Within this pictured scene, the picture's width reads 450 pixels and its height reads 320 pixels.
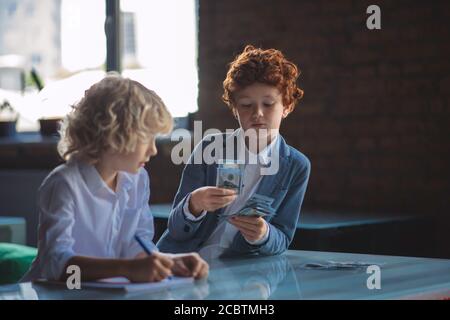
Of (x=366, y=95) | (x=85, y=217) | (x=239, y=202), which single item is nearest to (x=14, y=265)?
(x=239, y=202)

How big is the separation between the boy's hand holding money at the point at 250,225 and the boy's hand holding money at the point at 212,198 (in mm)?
49

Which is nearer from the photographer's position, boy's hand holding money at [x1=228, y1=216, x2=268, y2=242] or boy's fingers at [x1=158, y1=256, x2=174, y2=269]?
boy's fingers at [x1=158, y1=256, x2=174, y2=269]

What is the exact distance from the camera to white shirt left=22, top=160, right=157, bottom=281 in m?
1.87

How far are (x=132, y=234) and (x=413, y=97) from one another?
2614 millimetres

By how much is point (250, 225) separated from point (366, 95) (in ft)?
8.03

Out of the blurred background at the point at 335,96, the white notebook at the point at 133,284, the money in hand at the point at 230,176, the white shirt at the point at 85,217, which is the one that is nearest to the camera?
the white notebook at the point at 133,284

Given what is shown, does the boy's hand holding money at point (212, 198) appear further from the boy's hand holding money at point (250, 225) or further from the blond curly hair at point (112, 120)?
the blond curly hair at point (112, 120)

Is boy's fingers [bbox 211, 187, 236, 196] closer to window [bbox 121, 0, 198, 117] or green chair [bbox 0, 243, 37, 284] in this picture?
green chair [bbox 0, 243, 37, 284]

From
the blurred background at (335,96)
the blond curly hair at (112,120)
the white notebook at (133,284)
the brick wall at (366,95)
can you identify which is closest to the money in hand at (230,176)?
the blond curly hair at (112,120)

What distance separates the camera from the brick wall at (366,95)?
435 cm

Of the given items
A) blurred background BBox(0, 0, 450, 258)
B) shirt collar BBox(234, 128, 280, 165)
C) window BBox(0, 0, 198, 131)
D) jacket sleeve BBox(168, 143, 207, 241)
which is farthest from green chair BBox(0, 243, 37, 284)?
window BBox(0, 0, 198, 131)

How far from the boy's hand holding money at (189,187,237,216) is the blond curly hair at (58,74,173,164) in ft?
1.05

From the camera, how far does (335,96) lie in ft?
15.4

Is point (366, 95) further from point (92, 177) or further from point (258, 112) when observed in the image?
point (92, 177)
